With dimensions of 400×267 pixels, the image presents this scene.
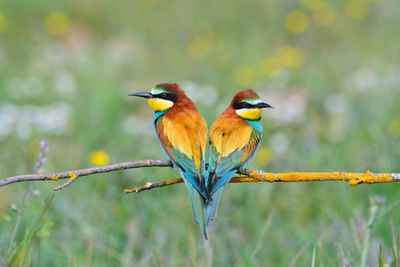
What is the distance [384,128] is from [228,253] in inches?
64.8

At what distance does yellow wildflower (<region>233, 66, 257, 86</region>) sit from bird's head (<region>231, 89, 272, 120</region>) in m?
4.00

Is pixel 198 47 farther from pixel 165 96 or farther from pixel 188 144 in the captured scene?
pixel 188 144

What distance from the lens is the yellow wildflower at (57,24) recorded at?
24.8 ft

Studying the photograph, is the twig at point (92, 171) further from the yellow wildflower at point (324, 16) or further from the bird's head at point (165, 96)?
the yellow wildflower at point (324, 16)

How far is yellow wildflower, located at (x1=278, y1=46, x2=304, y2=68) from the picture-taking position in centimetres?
629

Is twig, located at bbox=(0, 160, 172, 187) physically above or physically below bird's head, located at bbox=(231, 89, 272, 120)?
below

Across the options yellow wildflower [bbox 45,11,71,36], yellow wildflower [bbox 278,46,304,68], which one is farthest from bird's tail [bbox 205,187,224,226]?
yellow wildflower [bbox 45,11,71,36]

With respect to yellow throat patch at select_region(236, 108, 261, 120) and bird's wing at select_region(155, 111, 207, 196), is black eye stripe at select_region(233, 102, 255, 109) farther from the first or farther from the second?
bird's wing at select_region(155, 111, 207, 196)

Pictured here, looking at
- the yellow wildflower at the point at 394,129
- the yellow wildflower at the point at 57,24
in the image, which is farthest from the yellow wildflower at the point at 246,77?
the yellow wildflower at the point at 57,24

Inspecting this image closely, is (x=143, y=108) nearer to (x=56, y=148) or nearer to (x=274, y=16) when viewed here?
(x=56, y=148)

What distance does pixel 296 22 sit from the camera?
7.23 meters

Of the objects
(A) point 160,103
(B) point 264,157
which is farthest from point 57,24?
(A) point 160,103

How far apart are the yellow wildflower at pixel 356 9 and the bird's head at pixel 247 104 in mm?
5579

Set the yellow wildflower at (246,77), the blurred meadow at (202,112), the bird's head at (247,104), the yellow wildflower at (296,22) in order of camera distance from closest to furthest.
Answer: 1. the bird's head at (247,104)
2. the blurred meadow at (202,112)
3. the yellow wildflower at (246,77)
4. the yellow wildflower at (296,22)
